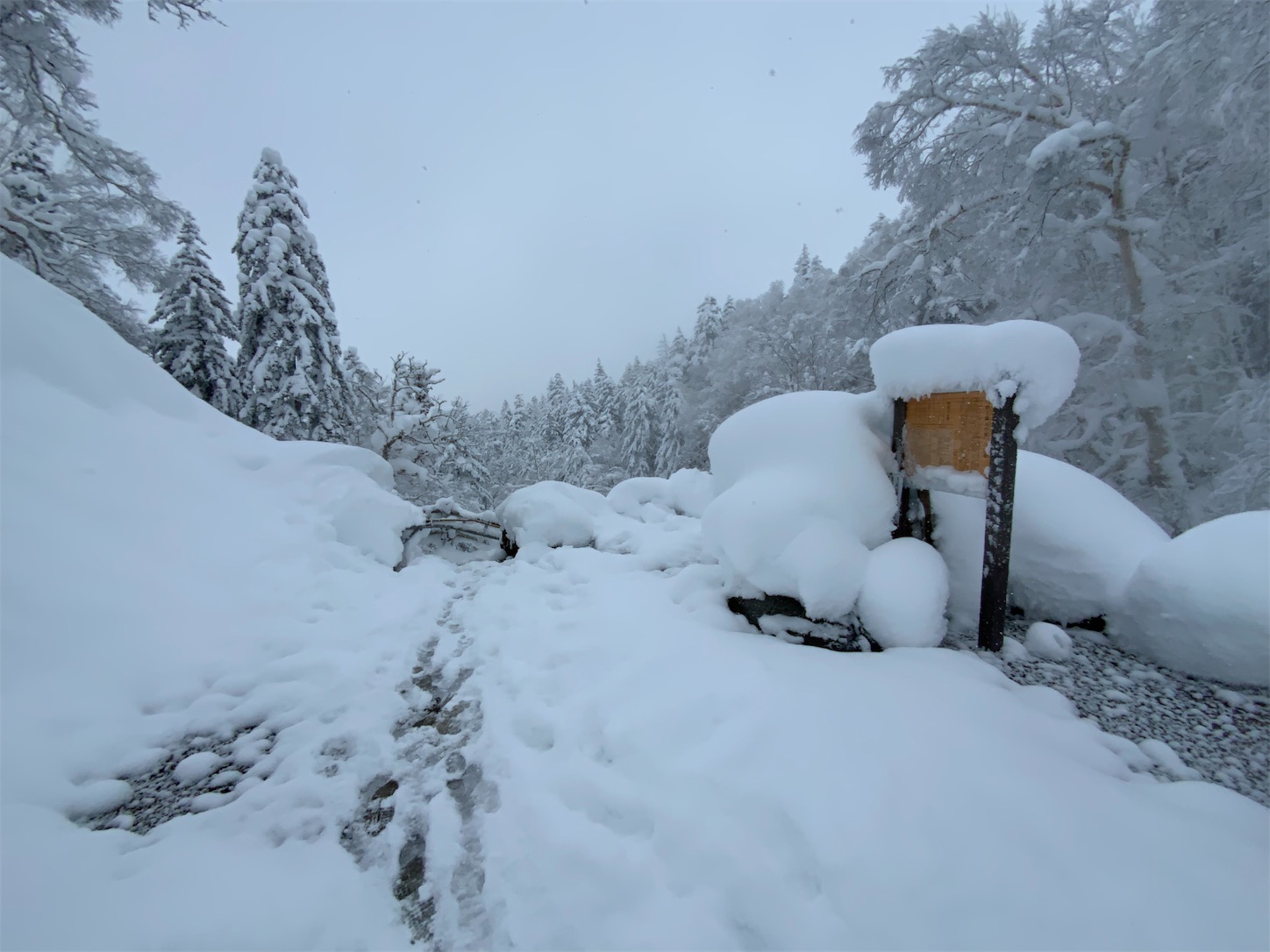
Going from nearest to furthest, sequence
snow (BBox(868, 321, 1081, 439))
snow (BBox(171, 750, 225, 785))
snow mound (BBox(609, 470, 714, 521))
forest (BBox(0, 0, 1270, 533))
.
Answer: snow (BBox(171, 750, 225, 785)), snow (BBox(868, 321, 1081, 439)), forest (BBox(0, 0, 1270, 533)), snow mound (BBox(609, 470, 714, 521))

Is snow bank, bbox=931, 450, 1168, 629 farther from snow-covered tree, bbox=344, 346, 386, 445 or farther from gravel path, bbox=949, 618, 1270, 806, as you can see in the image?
snow-covered tree, bbox=344, 346, 386, 445

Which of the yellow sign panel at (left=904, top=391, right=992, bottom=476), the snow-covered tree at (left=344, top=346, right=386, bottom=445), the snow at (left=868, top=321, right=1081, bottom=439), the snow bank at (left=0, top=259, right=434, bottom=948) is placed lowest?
the snow bank at (left=0, top=259, right=434, bottom=948)

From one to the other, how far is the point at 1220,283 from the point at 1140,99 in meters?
2.52

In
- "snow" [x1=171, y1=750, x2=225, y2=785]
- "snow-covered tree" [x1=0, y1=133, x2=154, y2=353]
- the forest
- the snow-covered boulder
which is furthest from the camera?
the snow-covered boulder

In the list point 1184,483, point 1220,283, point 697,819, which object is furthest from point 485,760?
point 1220,283

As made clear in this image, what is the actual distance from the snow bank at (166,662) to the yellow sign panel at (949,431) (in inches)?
162

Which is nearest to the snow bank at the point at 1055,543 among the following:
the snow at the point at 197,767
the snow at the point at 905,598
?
the snow at the point at 905,598

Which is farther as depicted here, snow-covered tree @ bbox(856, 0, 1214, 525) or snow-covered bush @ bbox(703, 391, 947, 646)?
snow-covered tree @ bbox(856, 0, 1214, 525)

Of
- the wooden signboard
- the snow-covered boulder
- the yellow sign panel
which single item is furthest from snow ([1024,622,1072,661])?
the snow-covered boulder

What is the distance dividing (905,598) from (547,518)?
5.51 metres

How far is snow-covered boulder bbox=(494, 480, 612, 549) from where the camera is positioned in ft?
25.1

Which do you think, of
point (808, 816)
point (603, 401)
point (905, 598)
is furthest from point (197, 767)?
point (603, 401)

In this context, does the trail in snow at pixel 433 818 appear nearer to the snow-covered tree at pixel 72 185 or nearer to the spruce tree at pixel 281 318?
the snow-covered tree at pixel 72 185

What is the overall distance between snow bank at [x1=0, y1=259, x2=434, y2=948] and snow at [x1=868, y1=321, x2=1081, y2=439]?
4.20m
